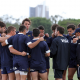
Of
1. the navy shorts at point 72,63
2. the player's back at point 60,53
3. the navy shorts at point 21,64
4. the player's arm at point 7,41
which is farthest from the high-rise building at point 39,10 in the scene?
the navy shorts at point 21,64

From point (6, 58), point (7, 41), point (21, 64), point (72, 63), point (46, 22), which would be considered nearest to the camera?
point (21, 64)

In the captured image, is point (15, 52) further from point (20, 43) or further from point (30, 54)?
point (30, 54)

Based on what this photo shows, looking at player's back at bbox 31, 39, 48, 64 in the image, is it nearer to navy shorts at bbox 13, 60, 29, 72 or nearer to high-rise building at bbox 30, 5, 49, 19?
navy shorts at bbox 13, 60, 29, 72

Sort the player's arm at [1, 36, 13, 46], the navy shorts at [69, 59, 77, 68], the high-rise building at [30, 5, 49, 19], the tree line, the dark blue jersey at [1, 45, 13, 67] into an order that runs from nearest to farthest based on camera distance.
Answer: the player's arm at [1, 36, 13, 46]
the dark blue jersey at [1, 45, 13, 67]
the navy shorts at [69, 59, 77, 68]
the tree line
the high-rise building at [30, 5, 49, 19]

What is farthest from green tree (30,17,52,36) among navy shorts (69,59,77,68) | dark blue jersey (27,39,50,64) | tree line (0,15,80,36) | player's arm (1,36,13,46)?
dark blue jersey (27,39,50,64)

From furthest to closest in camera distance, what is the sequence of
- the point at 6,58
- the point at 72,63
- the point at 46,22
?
the point at 46,22 → the point at 72,63 → the point at 6,58

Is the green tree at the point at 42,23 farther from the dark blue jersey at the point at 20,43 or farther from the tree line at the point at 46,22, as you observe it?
the dark blue jersey at the point at 20,43

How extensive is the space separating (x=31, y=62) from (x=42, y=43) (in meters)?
0.62

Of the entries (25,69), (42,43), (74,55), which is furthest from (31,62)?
(74,55)

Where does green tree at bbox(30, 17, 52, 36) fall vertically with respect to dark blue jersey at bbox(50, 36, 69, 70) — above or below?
below

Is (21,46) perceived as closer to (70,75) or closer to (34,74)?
(34,74)

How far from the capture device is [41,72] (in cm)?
488

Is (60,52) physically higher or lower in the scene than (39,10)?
higher

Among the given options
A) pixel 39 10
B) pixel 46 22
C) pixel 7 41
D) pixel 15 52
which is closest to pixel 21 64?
pixel 15 52
